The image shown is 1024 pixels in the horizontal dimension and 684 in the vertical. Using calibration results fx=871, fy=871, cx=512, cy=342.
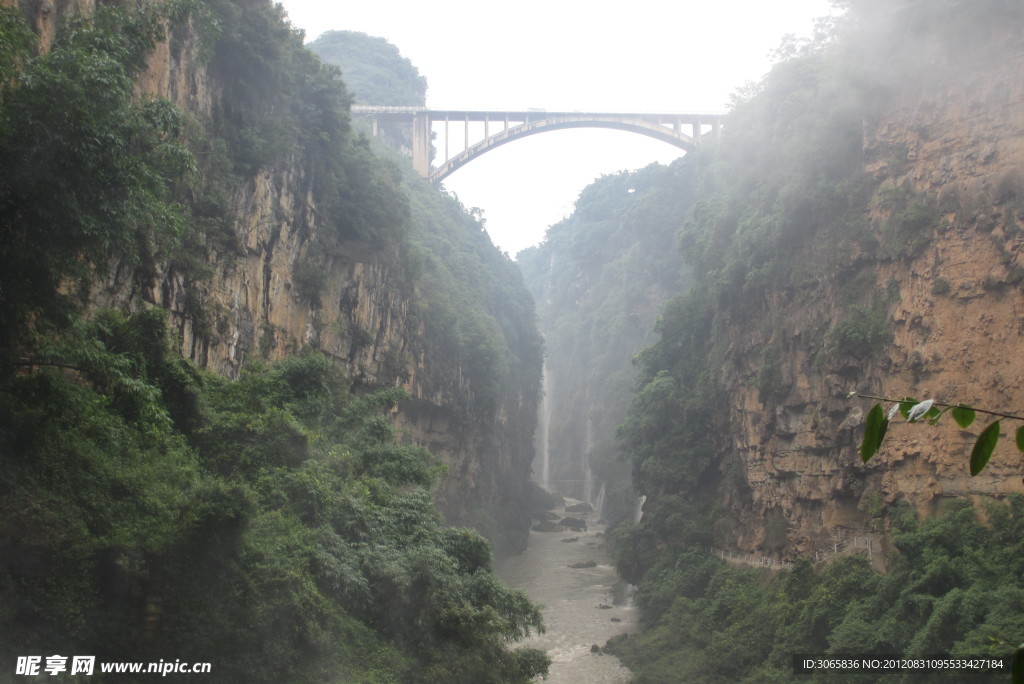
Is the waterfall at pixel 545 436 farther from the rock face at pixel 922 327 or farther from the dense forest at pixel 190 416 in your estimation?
the dense forest at pixel 190 416

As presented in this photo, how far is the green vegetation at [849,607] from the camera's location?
1573cm

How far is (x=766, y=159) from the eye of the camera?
2944 cm

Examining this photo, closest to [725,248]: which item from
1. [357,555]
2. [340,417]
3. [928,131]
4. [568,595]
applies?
[928,131]

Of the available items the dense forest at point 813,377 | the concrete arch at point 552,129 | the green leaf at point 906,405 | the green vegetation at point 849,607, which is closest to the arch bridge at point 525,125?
the concrete arch at point 552,129

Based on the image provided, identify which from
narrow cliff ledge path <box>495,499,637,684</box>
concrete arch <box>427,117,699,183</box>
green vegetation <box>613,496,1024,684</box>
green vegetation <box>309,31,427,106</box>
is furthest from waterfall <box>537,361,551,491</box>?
green vegetation <box>613,496,1024,684</box>

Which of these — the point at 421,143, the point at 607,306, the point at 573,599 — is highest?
the point at 421,143

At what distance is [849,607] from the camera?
747 inches

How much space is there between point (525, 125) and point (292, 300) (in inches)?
1108

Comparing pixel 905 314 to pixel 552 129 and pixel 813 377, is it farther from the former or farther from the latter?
pixel 552 129

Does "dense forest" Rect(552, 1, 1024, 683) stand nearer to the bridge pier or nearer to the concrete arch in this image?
the concrete arch

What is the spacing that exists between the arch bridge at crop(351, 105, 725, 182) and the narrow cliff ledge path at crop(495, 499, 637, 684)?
21.0 meters

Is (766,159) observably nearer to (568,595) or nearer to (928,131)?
(928,131)

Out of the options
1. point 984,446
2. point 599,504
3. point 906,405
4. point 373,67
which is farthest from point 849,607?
point 373,67

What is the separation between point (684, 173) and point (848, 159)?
33.0 m
